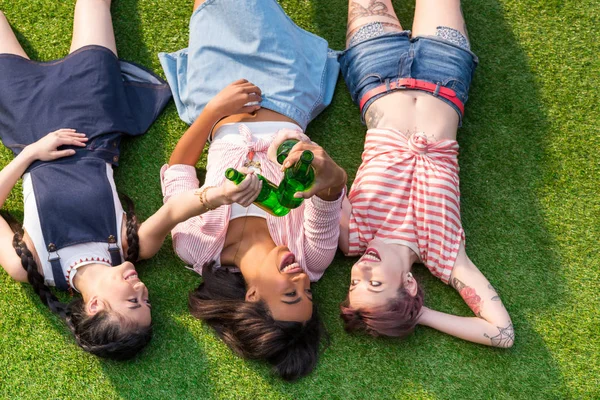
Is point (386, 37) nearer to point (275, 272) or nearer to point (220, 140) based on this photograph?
point (220, 140)

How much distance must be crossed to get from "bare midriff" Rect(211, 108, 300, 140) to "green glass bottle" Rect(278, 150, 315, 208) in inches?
37.7

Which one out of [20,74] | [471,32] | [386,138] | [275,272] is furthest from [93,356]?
[471,32]

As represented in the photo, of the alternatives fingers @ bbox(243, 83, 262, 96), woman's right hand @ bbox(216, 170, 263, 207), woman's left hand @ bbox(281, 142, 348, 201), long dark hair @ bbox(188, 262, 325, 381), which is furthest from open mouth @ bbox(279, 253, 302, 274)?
fingers @ bbox(243, 83, 262, 96)

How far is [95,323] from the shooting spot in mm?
3434

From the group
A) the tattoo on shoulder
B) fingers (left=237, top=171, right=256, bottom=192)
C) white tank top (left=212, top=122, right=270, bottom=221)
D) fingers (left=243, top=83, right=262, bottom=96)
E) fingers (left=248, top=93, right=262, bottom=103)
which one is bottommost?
the tattoo on shoulder

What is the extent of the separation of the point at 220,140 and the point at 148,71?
2.72 feet

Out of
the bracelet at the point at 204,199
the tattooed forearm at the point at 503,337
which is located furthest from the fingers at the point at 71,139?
the tattooed forearm at the point at 503,337

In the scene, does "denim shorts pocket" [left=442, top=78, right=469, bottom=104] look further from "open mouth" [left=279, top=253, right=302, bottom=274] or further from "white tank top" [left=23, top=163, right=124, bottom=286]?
"white tank top" [left=23, top=163, right=124, bottom=286]

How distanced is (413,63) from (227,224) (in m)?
1.56

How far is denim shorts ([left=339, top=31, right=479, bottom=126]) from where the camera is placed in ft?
13.4

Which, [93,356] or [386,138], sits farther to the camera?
[386,138]

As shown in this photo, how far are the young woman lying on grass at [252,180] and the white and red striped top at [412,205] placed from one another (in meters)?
0.32

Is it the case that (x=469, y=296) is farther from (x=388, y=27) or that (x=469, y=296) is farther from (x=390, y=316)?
(x=388, y=27)

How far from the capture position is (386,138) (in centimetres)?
397
